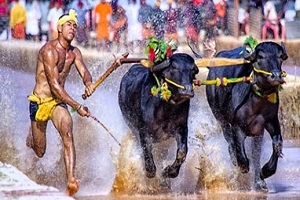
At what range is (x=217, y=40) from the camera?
81.3 ft

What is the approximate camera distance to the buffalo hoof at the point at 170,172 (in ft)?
49.4

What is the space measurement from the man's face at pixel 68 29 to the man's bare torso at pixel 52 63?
130mm

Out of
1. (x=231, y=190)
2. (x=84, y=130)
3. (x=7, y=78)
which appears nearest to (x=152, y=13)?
(x=7, y=78)

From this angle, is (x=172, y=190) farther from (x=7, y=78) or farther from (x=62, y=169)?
(x=7, y=78)

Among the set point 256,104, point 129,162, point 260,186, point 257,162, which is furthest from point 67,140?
point 257,162

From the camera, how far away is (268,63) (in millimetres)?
14766

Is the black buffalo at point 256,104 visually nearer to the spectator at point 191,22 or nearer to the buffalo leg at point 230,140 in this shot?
the buffalo leg at point 230,140

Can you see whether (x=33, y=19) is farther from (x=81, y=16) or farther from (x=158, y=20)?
(x=158, y=20)

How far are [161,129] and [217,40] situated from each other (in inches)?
383

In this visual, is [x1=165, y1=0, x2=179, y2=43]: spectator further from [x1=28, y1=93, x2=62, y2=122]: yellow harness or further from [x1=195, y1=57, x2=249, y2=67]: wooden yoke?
[x1=28, y1=93, x2=62, y2=122]: yellow harness

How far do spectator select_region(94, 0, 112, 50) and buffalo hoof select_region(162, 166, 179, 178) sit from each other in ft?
30.2

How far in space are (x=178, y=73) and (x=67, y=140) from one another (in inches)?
62.7

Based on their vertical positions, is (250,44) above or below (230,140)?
above

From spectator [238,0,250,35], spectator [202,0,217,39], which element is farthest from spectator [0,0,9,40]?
spectator [238,0,250,35]
